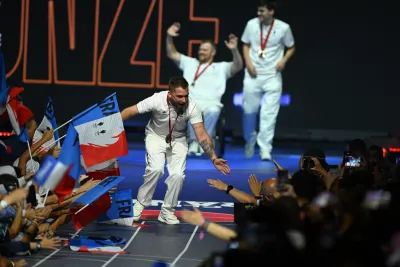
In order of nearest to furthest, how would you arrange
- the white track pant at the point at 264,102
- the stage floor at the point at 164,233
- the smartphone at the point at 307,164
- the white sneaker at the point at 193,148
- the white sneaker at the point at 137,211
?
the stage floor at the point at 164,233 < the smartphone at the point at 307,164 < the white sneaker at the point at 137,211 < the white track pant at the point at 264,102 < the white sneaker at the point at 193,148

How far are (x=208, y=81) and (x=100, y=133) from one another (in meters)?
5.48

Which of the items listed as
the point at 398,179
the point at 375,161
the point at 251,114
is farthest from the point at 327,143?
the point at 398,179

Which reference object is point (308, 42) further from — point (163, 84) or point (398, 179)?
point (398, 179)

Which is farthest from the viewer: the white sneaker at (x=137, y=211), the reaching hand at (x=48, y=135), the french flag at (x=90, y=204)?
the white sneaker at (x=137, y=211)

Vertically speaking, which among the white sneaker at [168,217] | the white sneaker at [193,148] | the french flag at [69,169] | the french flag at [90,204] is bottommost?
the white sneaker at [193,148]

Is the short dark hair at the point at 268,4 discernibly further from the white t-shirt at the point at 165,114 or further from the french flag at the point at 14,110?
the french flag at the point at 14,110

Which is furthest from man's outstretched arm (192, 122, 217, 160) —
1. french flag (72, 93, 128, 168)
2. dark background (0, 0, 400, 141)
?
dark background (0, 0, 400, 141)

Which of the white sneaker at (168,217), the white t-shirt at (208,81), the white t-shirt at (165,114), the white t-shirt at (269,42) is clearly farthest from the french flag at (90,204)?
the white t-shirt at (269,42)

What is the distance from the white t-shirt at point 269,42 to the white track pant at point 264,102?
0.14 meters

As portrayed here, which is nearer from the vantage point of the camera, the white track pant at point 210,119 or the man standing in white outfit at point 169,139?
the man standing in white outfit at point 169,139

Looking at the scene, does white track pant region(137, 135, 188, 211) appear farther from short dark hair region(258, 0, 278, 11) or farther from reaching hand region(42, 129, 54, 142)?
short dark hair region(258, 0, 278, 11)

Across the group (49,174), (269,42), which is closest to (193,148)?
(269,42)

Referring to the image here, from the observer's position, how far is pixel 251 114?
13539 millimetres

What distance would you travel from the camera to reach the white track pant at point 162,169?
8492 millimetres
